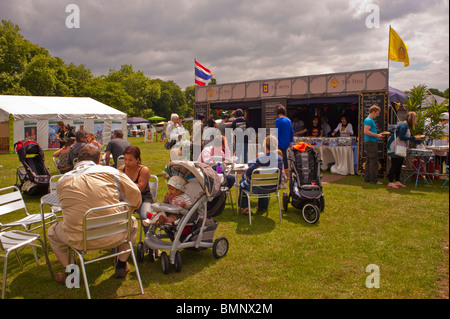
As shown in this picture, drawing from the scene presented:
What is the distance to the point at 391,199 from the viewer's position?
21.4 ft

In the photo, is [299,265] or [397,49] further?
[397,49]

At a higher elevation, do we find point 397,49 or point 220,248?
point 397,49

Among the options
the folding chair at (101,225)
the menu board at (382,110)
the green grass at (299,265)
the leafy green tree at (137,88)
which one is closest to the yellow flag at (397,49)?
the menu board at (382,110)

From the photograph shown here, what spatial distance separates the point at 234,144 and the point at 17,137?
13.7 metres

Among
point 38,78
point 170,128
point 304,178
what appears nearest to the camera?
point 304,178

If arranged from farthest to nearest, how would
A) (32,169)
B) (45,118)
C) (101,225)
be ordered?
(45,118) → (32,169) → (101,225)

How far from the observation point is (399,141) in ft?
24.7

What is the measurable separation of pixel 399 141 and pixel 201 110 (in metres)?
7.79

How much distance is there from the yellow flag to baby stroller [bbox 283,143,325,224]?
545cm

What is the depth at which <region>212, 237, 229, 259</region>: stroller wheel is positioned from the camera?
3.82m

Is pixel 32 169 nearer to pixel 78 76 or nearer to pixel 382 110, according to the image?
pixel 382 110

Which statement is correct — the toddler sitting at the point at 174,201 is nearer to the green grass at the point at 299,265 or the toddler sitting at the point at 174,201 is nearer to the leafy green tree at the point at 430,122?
the green grass at the point at 299,265

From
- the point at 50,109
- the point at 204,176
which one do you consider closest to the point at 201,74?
the point at 50,109

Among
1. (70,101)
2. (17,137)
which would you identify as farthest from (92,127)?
(17,137)
